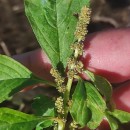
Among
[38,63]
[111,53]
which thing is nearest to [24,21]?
[38,63]

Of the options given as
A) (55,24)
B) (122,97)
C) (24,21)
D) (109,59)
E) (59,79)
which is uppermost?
(55,24)

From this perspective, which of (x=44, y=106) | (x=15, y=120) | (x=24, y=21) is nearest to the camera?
(x=15, y=120)

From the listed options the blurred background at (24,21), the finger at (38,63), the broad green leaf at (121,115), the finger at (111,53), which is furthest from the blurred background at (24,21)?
the broad green leaf at (121,115)

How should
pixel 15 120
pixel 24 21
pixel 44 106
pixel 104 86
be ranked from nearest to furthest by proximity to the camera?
pixel 15 120 → pixel 104 86 → pixel 44 106 → pixel 24 21

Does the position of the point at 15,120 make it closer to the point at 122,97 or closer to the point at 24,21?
the point at 122,97

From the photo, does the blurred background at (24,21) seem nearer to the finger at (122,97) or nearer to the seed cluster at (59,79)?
the finger at (122,97)

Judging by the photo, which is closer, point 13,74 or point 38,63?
point 13,74
